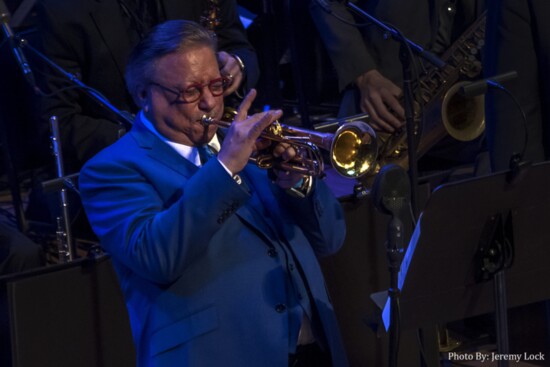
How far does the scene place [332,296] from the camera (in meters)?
3.91

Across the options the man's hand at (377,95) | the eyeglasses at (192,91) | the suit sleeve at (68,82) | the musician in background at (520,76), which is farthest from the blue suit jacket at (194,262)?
the man's hand at (377,95)

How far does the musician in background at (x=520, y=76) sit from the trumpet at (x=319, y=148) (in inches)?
22.1

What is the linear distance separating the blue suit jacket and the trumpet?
0.54 feet

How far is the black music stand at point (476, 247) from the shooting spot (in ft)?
8.75

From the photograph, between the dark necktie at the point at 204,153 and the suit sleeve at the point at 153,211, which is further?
the dark necktie at the point at 204,153

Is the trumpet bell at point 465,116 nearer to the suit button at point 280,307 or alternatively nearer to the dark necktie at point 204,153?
the dark necktie at point 204,153

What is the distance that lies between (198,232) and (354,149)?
0.75 metres

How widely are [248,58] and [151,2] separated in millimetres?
557

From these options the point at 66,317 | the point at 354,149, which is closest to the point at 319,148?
the point at 354,149

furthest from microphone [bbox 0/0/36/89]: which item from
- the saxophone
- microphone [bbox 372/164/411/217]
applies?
microphone [bbox 372/164/411/217]

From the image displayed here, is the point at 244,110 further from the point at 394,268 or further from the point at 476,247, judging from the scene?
the point at 476,247

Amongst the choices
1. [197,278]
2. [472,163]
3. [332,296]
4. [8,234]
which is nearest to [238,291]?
[197,278]

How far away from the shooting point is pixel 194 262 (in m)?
2.73

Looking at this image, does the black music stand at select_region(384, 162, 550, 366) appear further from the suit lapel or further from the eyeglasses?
the eyeglasses
